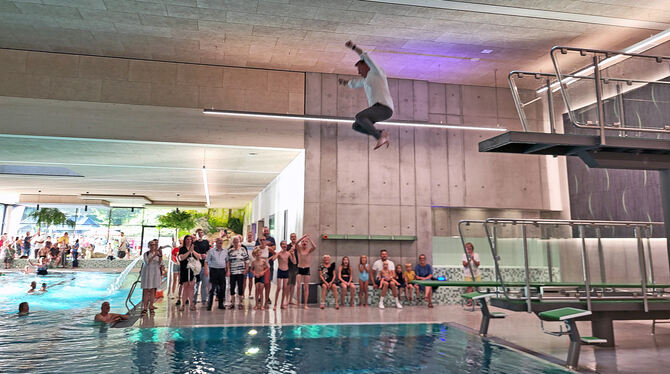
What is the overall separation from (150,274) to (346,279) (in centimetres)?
447

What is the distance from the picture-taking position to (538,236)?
7.39 m

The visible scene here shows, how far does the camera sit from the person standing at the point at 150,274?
839 centimetres

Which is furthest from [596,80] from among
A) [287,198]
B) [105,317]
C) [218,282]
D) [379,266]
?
[287,198]

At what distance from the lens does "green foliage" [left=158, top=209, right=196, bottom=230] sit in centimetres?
2944

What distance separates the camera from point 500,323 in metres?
8.15

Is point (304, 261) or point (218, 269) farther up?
point (304, 261)

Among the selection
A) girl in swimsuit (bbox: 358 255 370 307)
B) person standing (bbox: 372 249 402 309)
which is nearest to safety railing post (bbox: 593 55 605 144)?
person standing (bbox: 372 249 402 309)

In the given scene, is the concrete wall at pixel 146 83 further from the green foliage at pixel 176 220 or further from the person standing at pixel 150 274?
the green foliage at pixel 176 220

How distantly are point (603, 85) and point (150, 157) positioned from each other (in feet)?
38.3

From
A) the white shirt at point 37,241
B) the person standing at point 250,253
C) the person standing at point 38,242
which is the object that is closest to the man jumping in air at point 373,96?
the person standing at point 250,253

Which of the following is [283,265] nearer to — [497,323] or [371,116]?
[497,323]

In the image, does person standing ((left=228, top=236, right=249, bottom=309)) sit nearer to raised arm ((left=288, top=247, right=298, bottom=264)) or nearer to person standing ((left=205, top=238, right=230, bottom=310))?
person standing ((left=205, top=238, right=230, bottom=310))

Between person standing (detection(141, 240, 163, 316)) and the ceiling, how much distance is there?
11.2 feet

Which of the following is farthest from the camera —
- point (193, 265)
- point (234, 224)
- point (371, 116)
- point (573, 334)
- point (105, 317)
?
point (234, 224)
